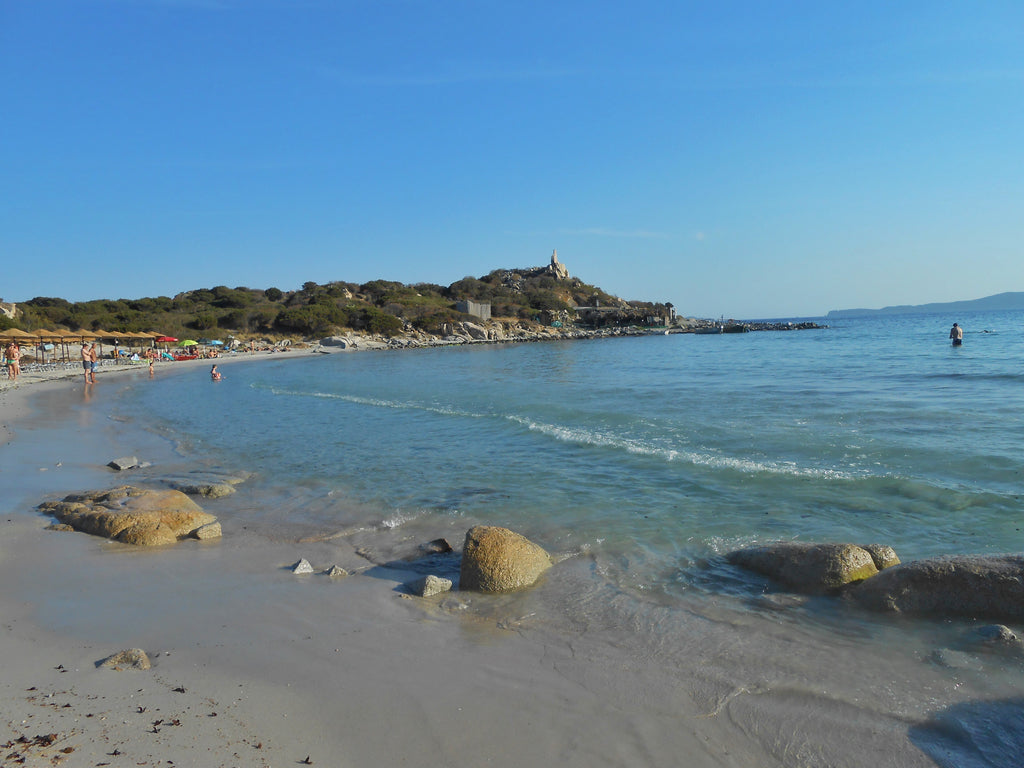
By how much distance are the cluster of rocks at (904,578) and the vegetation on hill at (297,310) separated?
186 ft

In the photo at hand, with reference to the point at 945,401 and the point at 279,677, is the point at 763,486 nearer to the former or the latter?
the point at 279,677

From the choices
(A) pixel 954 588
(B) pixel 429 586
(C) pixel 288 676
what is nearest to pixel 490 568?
(B) pixel 429 586

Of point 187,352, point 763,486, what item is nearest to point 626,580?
point 763,486

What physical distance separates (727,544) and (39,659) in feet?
21.2

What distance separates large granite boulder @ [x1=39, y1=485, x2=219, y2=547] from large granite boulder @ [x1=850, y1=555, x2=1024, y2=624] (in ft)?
24.2

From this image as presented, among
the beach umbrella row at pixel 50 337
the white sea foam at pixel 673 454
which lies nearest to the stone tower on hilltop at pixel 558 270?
the beach umbrella row at pixel 50 337

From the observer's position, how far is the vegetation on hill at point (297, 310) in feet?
216

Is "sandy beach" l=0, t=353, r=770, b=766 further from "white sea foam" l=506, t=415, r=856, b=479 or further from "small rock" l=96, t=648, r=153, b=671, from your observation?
"white sea foam" l=506, t=415, r=856, b=479

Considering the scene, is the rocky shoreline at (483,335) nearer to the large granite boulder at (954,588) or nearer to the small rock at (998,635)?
the large granite boulder at (954,588)

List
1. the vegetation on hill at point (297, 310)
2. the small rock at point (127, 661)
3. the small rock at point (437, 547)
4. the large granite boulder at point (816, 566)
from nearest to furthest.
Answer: the small rock at point (127, 661)
the large granite boulder at point (816, 566)
the small rock at point (437, 547)
the vegetation on hill at point (297, 310)

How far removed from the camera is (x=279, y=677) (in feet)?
14.0

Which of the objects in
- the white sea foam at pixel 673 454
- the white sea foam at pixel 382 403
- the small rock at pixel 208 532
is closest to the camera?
the small rock at pixel 208 532

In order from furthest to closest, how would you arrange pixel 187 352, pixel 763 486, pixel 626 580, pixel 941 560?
1. pixel 187 352
2. pixel 763 486
3. pixel 626 580
4. pixel 941 560

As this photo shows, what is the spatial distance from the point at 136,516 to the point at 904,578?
8.42 m
